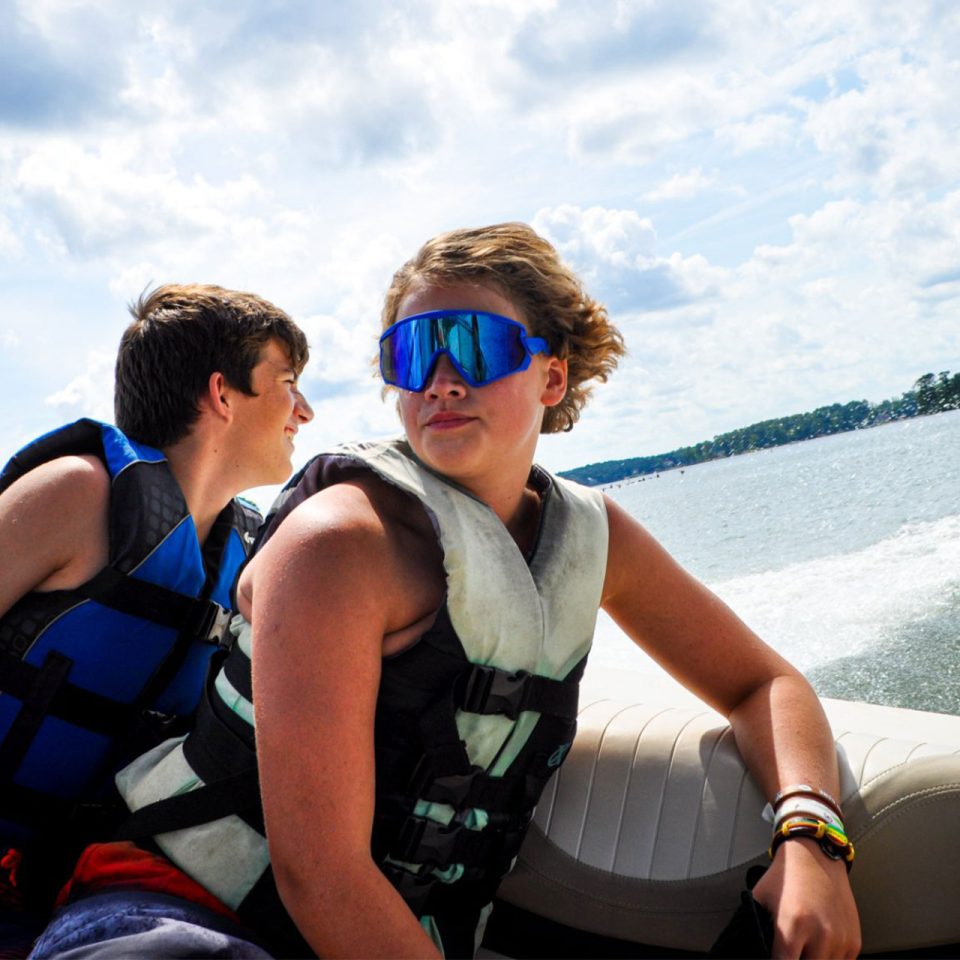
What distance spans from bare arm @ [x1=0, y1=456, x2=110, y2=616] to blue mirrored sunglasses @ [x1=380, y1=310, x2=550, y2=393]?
798mm

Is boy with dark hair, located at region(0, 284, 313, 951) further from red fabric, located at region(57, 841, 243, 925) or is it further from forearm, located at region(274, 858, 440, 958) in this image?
forearm, located at region(274, 858, 440, 958)

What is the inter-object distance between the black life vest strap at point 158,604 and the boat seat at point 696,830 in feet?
2.75

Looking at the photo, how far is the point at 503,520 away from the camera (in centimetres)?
192

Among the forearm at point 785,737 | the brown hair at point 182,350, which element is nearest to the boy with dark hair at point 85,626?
the brown hair at point 182,350

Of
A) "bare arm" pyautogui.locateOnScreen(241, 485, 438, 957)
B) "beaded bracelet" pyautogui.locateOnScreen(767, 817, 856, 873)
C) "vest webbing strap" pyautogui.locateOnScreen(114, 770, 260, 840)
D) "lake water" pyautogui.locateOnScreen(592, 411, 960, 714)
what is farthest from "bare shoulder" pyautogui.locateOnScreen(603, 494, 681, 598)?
"lake water" pyautogui.locateOnScreen(592, 411, 960, 714)

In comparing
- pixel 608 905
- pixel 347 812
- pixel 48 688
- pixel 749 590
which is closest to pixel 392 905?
pixel 347 812

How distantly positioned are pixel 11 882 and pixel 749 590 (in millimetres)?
7475

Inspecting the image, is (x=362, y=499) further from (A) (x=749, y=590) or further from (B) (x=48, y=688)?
(A) (x=749, y=590)

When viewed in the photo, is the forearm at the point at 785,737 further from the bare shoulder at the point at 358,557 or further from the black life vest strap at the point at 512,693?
the bare shoulder at the point at 358,557

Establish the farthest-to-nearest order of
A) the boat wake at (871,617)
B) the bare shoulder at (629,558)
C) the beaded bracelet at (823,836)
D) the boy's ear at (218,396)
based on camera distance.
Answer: the boat wake at (871,617), the boy's ear at (218,396), the bare shoulder at (629,558), the beaded bracelet at (823,836)

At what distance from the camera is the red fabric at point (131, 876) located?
156 cm

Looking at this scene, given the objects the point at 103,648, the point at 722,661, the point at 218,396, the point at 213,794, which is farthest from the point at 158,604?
the point at 722,661

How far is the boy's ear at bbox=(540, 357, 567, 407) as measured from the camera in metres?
1.92

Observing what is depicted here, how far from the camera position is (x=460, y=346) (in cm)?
173
